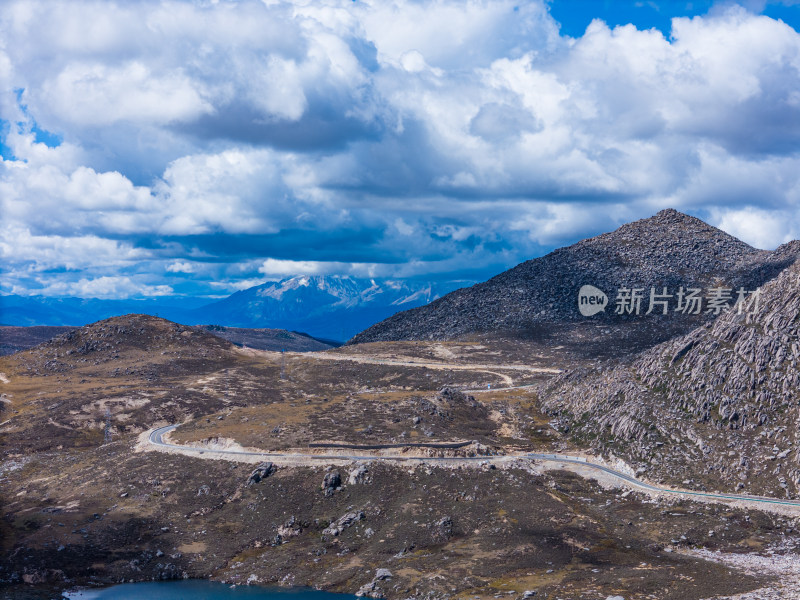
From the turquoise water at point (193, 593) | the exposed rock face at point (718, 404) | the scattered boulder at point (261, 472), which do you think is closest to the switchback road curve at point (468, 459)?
the scattered boulder at point (261, 472)

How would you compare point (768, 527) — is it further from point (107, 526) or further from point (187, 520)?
point (107, 526)

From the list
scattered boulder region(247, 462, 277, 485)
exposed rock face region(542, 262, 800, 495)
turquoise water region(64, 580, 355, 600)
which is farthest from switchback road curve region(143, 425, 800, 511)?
turquoise water region(64, 580, 355, 600)

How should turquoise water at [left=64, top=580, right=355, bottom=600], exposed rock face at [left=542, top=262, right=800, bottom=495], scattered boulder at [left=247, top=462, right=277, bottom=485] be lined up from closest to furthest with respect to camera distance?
turquoise water at [left=64, top=580, right=355, bottom=600] < exposed rock face at [left=542, top=262, right=800, bottom=495] < scattered boulder at [left=247, top=462, right=277, bottom=485]

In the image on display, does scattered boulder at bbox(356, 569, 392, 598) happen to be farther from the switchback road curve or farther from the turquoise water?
the switchback road curve

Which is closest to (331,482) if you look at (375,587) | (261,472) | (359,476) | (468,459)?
(359,476)

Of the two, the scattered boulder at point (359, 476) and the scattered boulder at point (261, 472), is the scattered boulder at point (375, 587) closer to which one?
the scattered boulder at point (359, 476)

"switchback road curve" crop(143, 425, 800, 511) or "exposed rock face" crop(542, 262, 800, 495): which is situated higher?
"exposed rock face" crop(542, 262, 800, 495)
